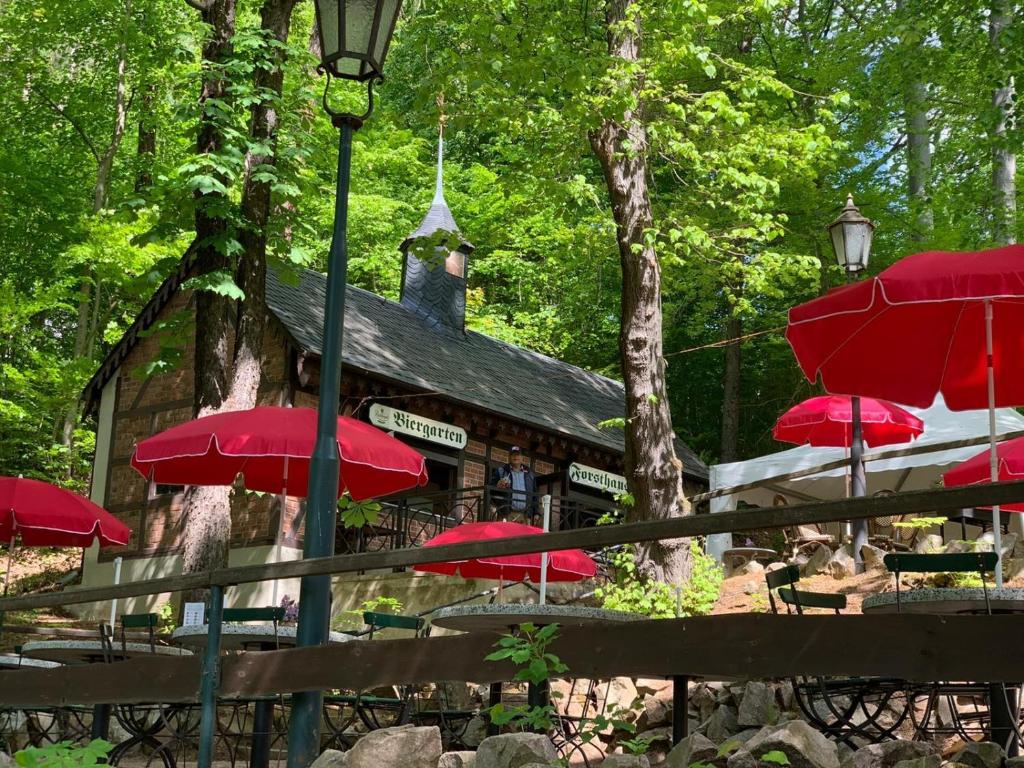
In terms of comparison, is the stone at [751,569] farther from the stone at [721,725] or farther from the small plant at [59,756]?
the small plant at [59,756]

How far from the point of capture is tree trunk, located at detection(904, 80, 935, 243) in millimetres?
22891

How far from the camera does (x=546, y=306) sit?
A: 3303 centimetres

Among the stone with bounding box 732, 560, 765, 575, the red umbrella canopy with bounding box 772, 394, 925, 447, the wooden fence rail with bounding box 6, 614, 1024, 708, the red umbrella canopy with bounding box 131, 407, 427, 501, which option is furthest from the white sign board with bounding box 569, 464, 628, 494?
the wooden fence rail with bounding box 6, 614, 1024, 708

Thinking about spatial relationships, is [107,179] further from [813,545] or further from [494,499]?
[813,545]

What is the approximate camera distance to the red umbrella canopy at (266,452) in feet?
28.6

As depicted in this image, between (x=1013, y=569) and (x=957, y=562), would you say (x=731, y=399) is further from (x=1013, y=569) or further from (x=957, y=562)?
(x=957, y=562)

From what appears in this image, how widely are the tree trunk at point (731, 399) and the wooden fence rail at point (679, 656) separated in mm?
22792

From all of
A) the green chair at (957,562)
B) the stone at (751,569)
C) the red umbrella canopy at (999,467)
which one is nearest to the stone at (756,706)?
the red umbrella canopy at (999,467)

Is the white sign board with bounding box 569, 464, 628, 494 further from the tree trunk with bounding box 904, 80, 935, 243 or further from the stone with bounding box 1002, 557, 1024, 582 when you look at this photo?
the stone with bounding box 1002, 557, 1024, 582

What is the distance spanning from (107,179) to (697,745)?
2219cm

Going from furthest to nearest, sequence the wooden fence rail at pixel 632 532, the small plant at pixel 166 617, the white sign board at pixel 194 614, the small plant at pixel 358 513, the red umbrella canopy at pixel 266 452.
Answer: the small plant at pixel 166 617 < the small plant at pixel 358 513 < the red umbrella canopy at pixel 266 452 < the white sign board at pixel 194 614 < the wooden fence rail at pixel 632 532

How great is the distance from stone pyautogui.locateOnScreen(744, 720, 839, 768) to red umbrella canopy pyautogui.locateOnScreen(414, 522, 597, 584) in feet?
14.9

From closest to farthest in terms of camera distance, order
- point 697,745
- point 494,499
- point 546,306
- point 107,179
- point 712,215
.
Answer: point 697,745
point 494,499
point 712,215
point 107,179
point 546,306

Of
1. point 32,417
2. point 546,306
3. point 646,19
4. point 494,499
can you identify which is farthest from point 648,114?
Answer: point 546,306
